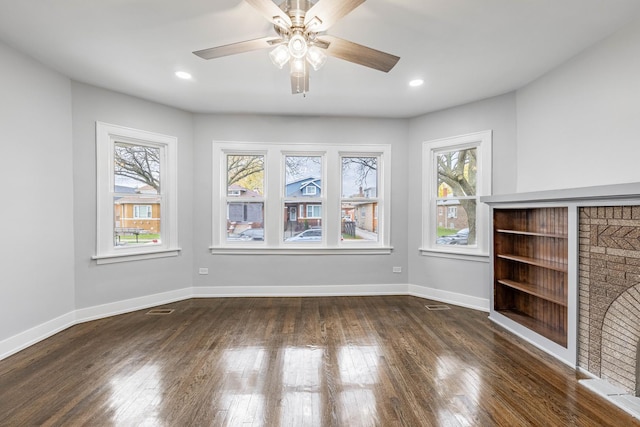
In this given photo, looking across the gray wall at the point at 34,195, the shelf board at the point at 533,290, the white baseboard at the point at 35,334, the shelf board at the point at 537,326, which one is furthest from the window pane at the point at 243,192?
the shelf board at the point at 537,326

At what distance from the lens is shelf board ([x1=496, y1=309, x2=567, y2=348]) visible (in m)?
2.63

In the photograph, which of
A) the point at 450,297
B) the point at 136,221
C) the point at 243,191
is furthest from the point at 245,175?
the point at 450,297

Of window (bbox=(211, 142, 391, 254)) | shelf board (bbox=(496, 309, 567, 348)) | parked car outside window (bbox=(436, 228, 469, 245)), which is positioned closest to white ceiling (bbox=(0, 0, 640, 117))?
window (bbox=(211, 142, 391, 254))

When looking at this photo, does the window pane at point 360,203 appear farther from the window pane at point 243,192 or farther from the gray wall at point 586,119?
the gray wall at point 586,119

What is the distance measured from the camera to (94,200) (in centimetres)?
351

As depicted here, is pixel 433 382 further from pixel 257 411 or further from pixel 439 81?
pixel 439 81

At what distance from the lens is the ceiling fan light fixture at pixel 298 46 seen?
1903mm

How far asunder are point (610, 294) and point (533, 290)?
2.53 feet

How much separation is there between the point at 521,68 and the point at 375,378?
3.34 m

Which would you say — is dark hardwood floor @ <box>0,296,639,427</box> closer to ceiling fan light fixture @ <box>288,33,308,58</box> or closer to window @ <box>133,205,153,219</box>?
window @ <box>133,205,153,219</box>

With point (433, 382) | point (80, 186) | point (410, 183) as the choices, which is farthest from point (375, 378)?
point (80, 186)

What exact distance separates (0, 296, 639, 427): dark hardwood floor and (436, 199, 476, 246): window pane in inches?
44.7

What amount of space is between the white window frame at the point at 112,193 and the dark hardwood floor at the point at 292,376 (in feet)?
2.87

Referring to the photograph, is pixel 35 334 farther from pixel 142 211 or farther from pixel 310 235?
pixel 310 235
